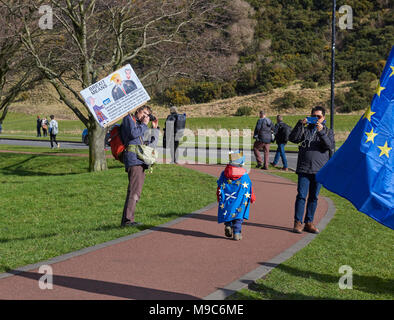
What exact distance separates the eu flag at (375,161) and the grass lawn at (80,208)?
3.88 meters

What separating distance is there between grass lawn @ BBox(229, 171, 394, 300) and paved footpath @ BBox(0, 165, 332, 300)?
0.22 meters

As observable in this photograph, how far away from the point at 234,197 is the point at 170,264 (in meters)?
1.76

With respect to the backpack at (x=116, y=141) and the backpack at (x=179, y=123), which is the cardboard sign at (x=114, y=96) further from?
the backpack at (x=179, y=123)

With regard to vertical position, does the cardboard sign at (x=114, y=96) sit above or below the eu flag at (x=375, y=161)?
above

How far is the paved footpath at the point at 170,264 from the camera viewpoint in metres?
5.19

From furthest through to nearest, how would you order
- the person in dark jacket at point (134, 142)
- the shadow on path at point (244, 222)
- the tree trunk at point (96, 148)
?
the tree trunk at point (96, 148) → the shadow on path at point (244, 222) → the person in dark jacket at point (134, 142)

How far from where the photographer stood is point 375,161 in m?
4.83

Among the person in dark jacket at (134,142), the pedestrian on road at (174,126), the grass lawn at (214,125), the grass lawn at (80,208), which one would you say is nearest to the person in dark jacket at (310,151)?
the person in dark jacket at (134,142)

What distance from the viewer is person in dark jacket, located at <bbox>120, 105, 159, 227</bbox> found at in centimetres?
809

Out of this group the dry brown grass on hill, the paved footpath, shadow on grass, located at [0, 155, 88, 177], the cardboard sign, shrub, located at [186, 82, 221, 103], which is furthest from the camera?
shrub, located at [186, 82, 221, 103]

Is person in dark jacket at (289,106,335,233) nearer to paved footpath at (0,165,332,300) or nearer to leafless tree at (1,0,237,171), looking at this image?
paved footpath at (0,165,332,300)

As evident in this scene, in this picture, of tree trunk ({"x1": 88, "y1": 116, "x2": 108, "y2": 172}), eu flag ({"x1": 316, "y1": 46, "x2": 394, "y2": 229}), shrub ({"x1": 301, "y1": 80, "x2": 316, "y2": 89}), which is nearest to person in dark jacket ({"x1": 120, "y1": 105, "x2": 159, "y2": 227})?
eu flag ({"x1": 316, "y1": 46, "x2": 394, "y2": 229})

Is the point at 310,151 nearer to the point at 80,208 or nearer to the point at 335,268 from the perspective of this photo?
the point at 335,268
